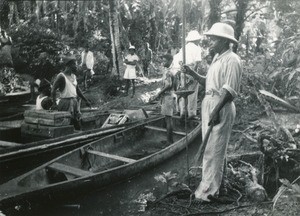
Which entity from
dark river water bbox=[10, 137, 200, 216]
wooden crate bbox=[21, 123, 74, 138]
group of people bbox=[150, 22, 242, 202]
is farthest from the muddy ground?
wooden crate bbox=[21, 123, 74, 138]

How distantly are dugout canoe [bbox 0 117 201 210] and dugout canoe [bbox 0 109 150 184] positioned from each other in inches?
18.0

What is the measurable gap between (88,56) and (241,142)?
10.4m

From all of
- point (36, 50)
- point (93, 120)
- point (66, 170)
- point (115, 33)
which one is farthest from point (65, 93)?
point (115, 33)

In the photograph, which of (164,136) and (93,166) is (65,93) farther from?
(164,136)

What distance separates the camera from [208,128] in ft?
15.4

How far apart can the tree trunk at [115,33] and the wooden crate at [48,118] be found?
29.2 feet

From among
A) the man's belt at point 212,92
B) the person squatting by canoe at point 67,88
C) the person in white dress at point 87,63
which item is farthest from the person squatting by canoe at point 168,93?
the person in white dress at point 87,63

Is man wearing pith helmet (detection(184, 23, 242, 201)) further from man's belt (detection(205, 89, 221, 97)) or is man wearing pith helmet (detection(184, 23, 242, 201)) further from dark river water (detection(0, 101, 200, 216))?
dark river water (detection(0, 101, 200, 216))

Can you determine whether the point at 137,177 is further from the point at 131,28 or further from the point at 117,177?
the point at 131,28

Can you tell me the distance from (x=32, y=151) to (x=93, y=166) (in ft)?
4.30

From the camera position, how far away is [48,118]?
7.00 m

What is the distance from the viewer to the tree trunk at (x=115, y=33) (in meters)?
15.2

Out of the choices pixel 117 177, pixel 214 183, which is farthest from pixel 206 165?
pixel 117 177

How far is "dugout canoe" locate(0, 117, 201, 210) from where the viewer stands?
187 inches
